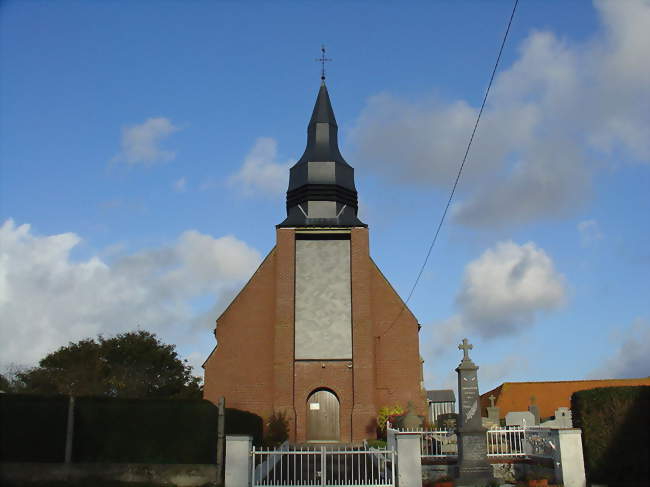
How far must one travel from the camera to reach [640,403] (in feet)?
44.6

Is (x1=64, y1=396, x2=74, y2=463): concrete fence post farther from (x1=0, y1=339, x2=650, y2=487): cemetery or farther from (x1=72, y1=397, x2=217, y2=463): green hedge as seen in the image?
(x1=72, y1=397, x2=217, y2=463): green hedge

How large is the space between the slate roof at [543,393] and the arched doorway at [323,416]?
20719 millimetres

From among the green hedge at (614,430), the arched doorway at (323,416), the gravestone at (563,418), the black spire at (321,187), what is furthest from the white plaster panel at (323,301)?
the green hedge at (614,430)

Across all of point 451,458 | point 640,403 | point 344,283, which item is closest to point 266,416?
point 344,283

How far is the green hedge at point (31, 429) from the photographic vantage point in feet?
44.5

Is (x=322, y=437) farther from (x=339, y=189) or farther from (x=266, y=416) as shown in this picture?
(x=339, y=189)

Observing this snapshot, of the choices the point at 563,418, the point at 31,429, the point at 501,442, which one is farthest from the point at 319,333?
the point at 31,429

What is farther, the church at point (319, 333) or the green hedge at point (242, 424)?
the church at point (319, 333)

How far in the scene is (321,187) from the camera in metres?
32.2

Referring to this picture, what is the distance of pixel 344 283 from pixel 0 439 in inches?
746

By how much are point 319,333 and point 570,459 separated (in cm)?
1649

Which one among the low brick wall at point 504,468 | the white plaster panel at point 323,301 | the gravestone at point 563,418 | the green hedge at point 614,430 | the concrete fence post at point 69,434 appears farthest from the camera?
the gravestone at point 563,418

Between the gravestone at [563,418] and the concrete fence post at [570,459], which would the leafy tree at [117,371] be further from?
the concrete fence post at [570,459]

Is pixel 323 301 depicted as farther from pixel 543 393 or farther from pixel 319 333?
pixel 543 393
